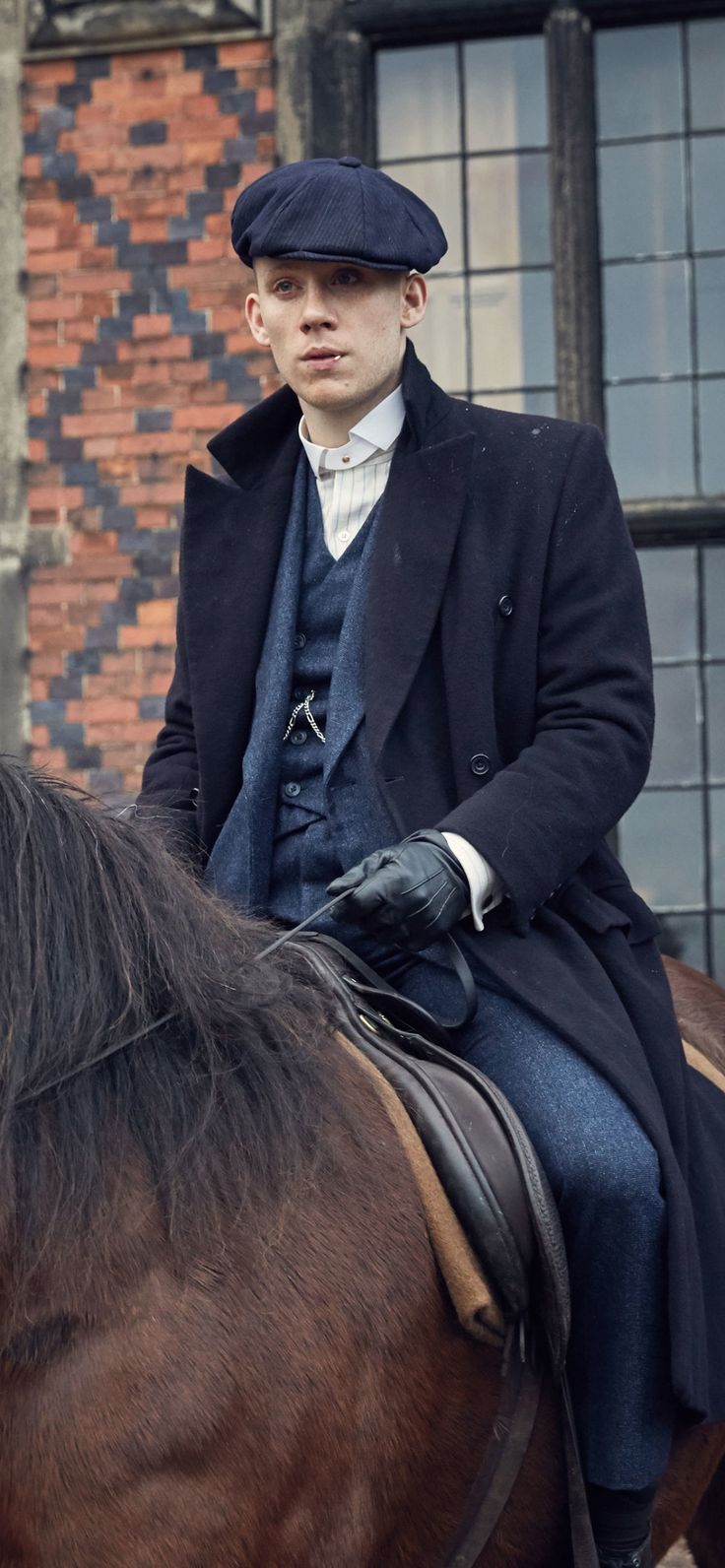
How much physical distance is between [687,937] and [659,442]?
162 cm

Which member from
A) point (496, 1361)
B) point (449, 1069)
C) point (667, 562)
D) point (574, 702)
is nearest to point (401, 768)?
point (574, 702)

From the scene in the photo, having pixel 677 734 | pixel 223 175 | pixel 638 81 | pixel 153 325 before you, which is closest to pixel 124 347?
pixel 153 325

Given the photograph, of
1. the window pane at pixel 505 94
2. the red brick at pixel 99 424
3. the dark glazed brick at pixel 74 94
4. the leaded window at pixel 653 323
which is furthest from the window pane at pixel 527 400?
the dark glazed brick at pixel 74 94

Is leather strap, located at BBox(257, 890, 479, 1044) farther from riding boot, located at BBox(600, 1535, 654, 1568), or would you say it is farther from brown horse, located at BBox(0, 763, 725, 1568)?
riding boot, located at BBox(600, 1535, 654, 1568)

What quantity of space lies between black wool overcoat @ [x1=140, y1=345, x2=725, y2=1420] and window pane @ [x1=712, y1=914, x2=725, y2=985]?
3098 mm

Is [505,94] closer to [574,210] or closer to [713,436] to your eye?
[574,210]

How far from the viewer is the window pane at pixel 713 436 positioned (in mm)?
5516

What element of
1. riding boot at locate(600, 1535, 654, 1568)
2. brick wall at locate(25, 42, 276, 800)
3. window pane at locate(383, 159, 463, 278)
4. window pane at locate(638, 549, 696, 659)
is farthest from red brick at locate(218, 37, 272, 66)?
riding boot at locate(600, 1535, 654, 1568)

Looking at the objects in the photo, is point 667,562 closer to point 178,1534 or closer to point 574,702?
point 574,702

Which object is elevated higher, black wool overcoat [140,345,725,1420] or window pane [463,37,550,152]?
window pane [463,37,550,152]

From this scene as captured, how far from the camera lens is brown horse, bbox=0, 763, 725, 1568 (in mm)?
1712

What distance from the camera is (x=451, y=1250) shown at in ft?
6.40

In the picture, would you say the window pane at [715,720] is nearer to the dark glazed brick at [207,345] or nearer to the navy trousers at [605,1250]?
the dark glazed brick at [207,345]

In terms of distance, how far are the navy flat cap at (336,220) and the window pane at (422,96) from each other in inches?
137
